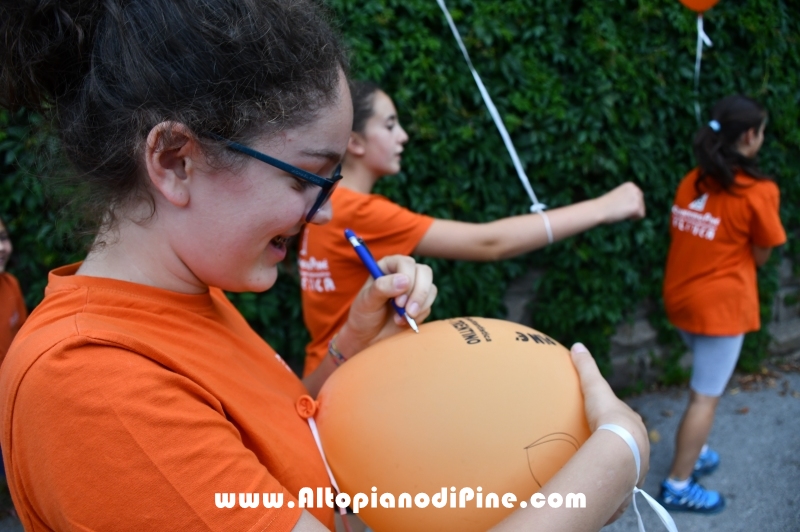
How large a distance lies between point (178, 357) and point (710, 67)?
4546 mm

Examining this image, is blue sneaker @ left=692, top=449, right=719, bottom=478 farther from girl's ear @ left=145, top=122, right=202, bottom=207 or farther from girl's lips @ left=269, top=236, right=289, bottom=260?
girl's ear @ left=145, top=122, right=202, bottom=207

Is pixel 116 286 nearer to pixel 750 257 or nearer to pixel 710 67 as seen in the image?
pixel 750 257

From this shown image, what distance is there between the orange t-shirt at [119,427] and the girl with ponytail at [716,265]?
3017 mm

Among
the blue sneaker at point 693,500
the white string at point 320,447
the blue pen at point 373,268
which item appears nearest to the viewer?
the white string at point 320,447

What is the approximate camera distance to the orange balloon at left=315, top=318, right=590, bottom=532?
1.07 m

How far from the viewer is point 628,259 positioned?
4246 millimetres

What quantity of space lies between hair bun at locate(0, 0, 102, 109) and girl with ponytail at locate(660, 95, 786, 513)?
10.9 ft

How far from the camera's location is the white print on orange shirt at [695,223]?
11.3 ft

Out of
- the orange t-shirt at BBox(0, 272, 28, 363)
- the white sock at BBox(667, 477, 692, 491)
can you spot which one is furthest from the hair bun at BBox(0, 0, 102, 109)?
the white sock at BBox(667, 477, 692, 491)

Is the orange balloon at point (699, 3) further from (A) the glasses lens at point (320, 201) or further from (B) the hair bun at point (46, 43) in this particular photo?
(B) the hair bun at point (46, 43)

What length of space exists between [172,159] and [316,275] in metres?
1.50

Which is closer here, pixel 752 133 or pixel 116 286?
pixel 116 286

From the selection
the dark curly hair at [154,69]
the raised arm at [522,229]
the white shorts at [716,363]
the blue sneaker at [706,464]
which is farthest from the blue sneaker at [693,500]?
the dark curly hair at [154,69]

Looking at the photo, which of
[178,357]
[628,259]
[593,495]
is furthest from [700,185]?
[178,357]
